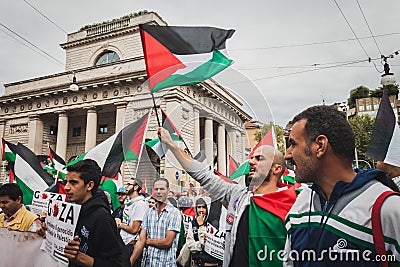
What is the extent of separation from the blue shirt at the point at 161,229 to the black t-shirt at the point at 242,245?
1.81 metres

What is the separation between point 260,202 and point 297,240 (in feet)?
1.93

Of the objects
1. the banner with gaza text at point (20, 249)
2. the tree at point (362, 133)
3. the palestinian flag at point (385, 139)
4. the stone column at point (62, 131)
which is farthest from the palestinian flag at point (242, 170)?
the tree at point (362, 133)

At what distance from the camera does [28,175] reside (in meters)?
6.14

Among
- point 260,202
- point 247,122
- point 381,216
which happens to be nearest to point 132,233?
point 260,202

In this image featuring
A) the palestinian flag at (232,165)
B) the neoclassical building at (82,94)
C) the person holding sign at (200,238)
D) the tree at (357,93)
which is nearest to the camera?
the palestinian flag at (232,165)

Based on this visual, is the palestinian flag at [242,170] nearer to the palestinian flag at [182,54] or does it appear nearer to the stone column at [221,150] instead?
the stone column at [221,150]

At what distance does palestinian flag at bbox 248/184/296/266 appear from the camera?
2.29m

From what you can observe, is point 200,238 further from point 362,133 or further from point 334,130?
point 362,133

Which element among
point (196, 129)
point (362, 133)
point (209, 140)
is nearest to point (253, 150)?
point (209, 140)

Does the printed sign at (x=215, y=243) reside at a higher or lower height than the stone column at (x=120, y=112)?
lower

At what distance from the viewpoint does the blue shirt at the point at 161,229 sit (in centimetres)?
402

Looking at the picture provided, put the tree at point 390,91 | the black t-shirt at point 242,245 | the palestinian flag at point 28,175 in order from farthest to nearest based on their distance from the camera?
the tree at point 390,91
the palestinian flag at point 28,175
the black t-shirt at point 242,245

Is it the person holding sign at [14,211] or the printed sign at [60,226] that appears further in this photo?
the person holding sign at [14,211]

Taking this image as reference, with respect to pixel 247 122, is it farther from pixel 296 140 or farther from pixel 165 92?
pixel 165 92
